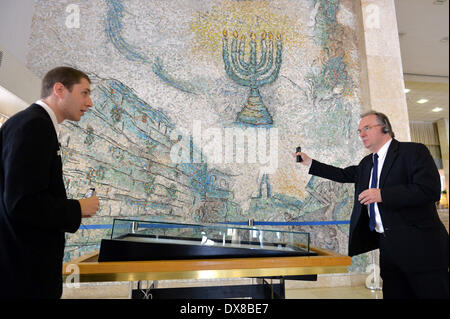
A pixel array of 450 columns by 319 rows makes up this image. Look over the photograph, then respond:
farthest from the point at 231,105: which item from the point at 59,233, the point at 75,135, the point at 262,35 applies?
the point at 59,233

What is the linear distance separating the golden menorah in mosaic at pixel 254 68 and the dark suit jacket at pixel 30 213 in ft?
11.4

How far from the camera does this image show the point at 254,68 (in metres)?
4.76

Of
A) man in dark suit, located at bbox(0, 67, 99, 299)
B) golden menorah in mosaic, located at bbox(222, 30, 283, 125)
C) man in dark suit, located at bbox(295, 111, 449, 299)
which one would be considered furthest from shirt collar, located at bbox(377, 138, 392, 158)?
golden menorah in mosaic, located at bbox(222, 30, 283, 125)

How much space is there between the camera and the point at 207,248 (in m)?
1.48

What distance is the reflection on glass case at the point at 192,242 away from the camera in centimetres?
142

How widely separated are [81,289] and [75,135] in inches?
84.2

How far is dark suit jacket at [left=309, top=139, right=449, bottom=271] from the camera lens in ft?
6.19

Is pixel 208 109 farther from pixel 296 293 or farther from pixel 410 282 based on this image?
pixel 410 282

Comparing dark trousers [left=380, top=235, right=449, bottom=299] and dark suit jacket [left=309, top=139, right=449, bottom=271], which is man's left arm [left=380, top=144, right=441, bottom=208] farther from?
dark trousers [left=380, top=235, right=449, bottom=299]

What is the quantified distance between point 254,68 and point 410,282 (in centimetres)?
380

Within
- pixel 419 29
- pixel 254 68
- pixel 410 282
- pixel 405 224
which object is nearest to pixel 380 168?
pixel 405 224

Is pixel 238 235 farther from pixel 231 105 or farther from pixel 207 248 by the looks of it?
pixel 231 105

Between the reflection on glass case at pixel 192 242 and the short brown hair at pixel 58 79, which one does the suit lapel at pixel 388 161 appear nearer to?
the reflection on glass case at pixel 192 242

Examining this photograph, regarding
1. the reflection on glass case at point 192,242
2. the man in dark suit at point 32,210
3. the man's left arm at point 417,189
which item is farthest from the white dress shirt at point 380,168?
the man in dark suit at point 32,210
